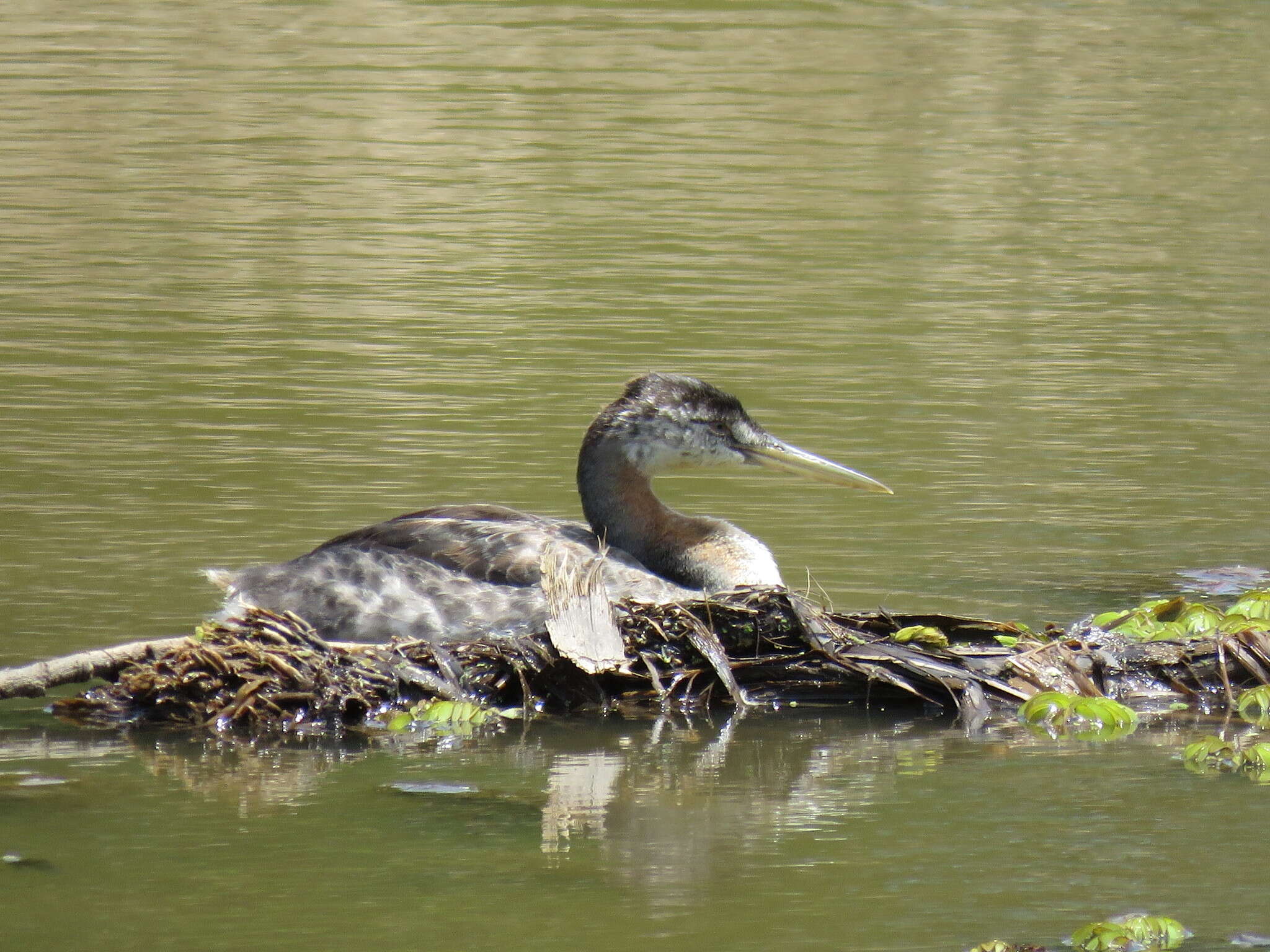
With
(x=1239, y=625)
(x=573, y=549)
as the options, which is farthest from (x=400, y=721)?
(x=1239, y=625)

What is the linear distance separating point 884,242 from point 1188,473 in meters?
7.13

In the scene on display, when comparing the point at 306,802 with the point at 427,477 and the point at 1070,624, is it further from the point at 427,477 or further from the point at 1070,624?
the point at 427,477

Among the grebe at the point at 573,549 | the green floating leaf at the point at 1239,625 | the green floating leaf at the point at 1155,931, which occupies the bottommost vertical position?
the green floating leaf at the point at 1155,931

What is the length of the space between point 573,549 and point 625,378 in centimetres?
578

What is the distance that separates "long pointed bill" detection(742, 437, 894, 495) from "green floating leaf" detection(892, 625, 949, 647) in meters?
1.19

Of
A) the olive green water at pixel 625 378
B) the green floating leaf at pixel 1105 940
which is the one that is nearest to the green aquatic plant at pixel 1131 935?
the green floating leaf at pixel 1105 940

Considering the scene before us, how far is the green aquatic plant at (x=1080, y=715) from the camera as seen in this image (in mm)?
7574

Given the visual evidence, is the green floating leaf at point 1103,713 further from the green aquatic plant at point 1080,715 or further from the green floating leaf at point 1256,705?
the green floating leaf at point 1256,705

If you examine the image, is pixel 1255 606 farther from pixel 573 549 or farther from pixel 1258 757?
pixel 573 549

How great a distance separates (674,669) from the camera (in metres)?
7.95

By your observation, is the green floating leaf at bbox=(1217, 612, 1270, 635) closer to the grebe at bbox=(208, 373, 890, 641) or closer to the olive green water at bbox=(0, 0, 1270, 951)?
the olive green water at bbox=(0, 0, 1270, 951)

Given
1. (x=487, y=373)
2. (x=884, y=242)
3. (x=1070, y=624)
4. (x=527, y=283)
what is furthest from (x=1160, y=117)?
(x=1070, y=624)

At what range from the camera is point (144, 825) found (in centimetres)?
645

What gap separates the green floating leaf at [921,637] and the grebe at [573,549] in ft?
1.74
